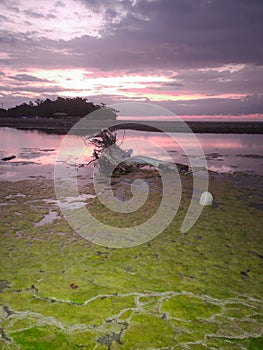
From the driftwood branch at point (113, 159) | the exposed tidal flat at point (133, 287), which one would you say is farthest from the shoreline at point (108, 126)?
the exposed tidal flat at point (133, 287)

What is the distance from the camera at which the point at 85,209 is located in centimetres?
1255

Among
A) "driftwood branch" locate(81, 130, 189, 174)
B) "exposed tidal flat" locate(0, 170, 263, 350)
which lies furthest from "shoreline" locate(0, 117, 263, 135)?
"exposed tidal flat" locate(0, 170, 263, 350)

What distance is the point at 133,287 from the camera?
679cm

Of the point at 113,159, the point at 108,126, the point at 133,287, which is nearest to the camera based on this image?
the point at 133,287

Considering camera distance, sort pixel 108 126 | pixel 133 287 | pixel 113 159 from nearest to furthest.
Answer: pixel 133 287 → pixel 113 159 → pixel 108 126

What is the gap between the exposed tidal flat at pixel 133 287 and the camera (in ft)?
17.3

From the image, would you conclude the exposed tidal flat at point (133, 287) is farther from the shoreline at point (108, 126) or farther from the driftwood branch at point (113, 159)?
the shoreline at point (108, 126)

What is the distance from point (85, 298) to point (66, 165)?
745 inches

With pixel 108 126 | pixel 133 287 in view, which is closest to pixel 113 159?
pixel 133 287

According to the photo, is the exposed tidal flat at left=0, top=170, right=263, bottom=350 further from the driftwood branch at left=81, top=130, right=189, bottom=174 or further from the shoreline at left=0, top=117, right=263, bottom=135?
the shoreline at left=0, top=117, right=263, bottom=135

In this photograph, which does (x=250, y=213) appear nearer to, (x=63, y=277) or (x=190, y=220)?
(x=190, y=220)

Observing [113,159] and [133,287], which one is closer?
A: [133,287]

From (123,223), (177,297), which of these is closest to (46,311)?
(177,297)

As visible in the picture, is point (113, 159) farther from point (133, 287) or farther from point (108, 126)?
point (108, 126)
